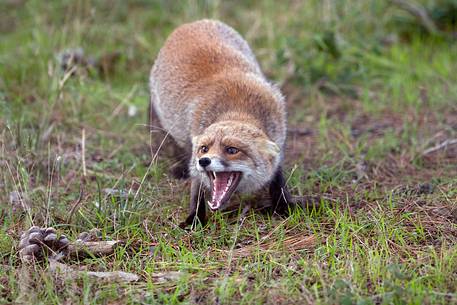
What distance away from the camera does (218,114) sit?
638 cm

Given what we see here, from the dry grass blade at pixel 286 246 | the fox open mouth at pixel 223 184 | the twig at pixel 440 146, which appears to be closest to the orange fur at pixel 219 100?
the fox open mouth at pixel 223 184

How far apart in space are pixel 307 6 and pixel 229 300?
23.1ft

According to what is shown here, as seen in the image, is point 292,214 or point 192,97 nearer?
point 292,214

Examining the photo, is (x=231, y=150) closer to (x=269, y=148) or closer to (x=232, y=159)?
(x=232, y=159)

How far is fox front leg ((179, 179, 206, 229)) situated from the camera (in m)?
5.77

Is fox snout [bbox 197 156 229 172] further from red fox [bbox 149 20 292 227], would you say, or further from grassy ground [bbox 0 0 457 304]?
grassy ground [bbox 0 0 457 304]

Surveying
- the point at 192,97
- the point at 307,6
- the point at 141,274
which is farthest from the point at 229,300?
the point at 307,6

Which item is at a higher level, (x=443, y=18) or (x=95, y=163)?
(x=443, y=18)

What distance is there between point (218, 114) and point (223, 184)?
932mm

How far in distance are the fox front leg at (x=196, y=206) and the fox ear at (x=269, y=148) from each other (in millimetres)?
621

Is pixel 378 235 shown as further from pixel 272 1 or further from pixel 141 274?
pixel 272 1

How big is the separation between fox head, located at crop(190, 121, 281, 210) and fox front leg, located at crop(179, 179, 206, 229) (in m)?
0.11

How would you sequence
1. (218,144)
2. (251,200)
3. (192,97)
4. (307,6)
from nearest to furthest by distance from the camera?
(218,144) → (251,200) → (192,97) → (307,6)

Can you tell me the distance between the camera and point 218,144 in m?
5.61
